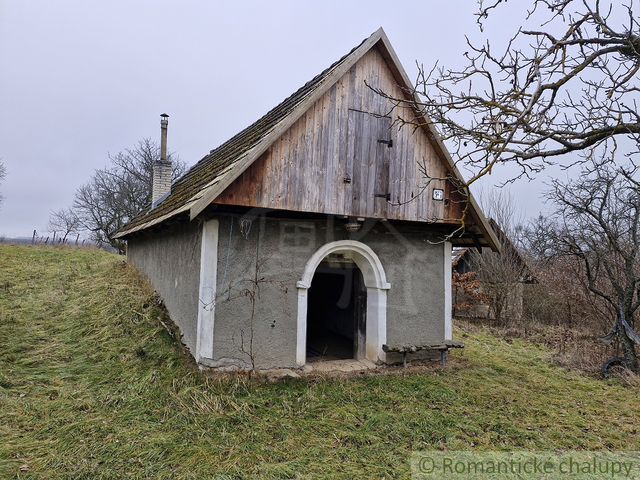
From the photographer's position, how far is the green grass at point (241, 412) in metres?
4.23

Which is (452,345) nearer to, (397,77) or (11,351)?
(397,77)

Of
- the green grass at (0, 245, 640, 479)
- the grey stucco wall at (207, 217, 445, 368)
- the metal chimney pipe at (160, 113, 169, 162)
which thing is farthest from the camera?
the metal chimney pipe at (160, 113, 169, 162)

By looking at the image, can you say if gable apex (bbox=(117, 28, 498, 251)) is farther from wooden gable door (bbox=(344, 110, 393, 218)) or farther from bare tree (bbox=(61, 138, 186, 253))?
bare tree (bbox=(61, 138, 186, 253))

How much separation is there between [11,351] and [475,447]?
7.85 metres

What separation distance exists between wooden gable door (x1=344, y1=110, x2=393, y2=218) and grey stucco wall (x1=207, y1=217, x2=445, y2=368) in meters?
0.50

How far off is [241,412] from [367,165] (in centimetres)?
447

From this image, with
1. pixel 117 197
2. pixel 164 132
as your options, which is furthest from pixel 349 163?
pixel 117 197

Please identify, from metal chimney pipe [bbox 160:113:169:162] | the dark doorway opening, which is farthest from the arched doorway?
metal chimney pipe [bbox 160:113:169:162]

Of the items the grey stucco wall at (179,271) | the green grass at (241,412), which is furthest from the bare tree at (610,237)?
the grey stucco wall at (179,271)

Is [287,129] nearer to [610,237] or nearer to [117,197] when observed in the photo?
[610,237]

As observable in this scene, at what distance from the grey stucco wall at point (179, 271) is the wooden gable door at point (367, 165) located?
2.78 metres

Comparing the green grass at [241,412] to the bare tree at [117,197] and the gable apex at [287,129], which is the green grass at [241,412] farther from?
the bare tree at [117,197]

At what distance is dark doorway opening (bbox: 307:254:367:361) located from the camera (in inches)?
315

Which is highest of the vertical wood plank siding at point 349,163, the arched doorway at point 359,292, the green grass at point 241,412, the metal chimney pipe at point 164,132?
the metal chimney pipe at point 164,132
